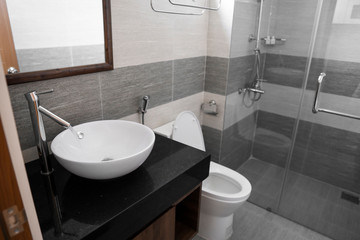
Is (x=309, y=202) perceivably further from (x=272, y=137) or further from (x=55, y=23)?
(x=55, y=23)

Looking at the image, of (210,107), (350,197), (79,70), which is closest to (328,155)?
(350,197)

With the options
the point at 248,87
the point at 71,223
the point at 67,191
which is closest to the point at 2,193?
the point at 71,223

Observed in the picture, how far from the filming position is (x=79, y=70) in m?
1.34

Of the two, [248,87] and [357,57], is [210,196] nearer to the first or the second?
[248,87]

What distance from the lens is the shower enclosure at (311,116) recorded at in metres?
2.05

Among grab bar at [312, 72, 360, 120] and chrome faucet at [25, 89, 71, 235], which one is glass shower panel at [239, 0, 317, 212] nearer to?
grab bar at [312, 72, 360, 120]

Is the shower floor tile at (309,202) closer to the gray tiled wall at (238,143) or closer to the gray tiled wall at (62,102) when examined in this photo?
the gray tiled wall at (238,143)

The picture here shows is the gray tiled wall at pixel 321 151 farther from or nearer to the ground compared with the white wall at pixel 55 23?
nearer to the ground

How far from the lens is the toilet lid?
1.92m

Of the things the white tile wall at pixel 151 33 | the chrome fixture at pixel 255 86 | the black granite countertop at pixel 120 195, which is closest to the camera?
the black granite countertop at pixel 120 195

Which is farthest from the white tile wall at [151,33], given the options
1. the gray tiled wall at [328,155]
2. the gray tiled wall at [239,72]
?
the gray tiled wall at [328,155]

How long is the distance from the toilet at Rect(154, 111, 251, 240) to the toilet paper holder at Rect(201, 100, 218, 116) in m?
0.30

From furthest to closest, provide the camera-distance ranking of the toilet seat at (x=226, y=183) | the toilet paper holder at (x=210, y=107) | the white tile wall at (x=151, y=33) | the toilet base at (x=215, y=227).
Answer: the toilet paper holder at (x=210, y=107) → the toilet base at (x=215, y=227) → the toilet seat at (x=226, y=183) → the white tile wall at (x=151, y=33)

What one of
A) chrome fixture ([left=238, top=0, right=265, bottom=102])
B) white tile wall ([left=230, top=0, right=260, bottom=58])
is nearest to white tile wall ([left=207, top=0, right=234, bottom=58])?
white tile wall ([left=230, top=0, right=260, bottom=58])
